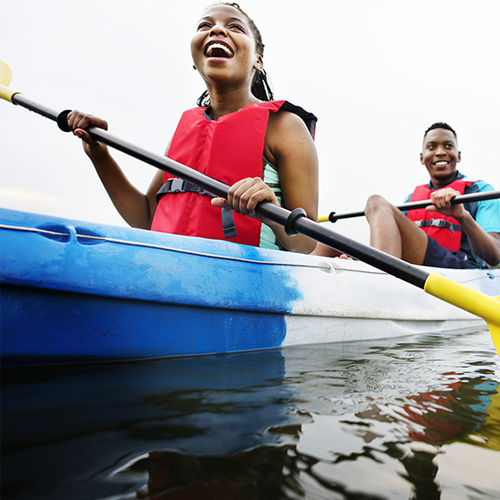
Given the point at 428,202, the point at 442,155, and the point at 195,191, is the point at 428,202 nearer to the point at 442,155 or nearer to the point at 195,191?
the point at 442,155

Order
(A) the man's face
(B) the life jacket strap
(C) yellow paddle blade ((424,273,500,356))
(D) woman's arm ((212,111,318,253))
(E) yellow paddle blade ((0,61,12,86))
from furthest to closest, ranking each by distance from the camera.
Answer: (A) the man's face → (E) yellow paddle blade ((0,61,12,86)) → (D) woman's arm ((212,111,318,253)) → (B) the life jacket strap → (C) yellow paddle blade ((424,273,500,356))

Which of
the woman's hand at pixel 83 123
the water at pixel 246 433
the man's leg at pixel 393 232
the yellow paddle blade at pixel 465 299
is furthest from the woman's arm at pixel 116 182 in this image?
the yellow paddle blade at pixel 465 299

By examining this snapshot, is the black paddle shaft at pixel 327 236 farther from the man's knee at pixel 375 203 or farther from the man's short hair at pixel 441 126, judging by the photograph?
the man's short hair at pixel 441 126

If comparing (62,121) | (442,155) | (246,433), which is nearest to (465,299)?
(246,433)

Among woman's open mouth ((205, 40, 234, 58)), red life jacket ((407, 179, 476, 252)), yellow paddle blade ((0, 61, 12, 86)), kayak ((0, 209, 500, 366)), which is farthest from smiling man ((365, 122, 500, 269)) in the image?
yellow paddle blade ((0, 61, 12, 86))

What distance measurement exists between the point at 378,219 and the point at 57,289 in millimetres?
2058

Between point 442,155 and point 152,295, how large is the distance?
3.65 m

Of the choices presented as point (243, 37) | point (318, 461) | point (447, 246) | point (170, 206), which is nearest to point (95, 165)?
point (170, 206)

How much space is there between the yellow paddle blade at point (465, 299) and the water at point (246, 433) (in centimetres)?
22

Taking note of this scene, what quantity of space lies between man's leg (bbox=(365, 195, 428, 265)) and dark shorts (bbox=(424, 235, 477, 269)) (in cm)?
7

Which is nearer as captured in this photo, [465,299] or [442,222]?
[465,299]

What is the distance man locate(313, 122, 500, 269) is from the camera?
2.70 m

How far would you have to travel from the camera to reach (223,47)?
2000 mm

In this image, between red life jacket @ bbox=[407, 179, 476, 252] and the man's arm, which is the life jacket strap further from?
red life jacket @ bbox=[407, 179, 476, 252]
